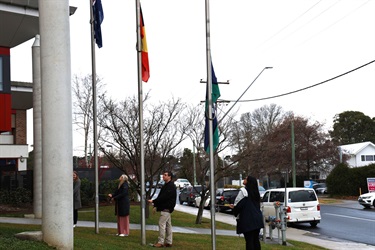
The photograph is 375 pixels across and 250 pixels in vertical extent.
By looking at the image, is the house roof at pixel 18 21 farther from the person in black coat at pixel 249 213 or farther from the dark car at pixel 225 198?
the dark car at pixel 225 198

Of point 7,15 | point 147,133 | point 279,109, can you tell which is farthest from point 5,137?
point 279,109

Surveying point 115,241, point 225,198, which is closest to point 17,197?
point 225,198

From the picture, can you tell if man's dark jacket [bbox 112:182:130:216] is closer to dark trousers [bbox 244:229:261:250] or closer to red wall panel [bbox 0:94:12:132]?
dark trousers [bbox 244:229:261:250]

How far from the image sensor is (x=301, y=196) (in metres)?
23.0

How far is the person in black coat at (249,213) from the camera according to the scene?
980cm

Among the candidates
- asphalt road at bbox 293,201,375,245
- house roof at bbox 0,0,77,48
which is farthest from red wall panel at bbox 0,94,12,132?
asphalt road at bbox 293,201,375,245

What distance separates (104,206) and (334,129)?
74207mm

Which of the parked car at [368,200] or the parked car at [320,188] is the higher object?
the parked car at [368,200]

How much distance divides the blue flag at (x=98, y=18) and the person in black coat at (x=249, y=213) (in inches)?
262

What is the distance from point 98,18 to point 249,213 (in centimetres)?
733

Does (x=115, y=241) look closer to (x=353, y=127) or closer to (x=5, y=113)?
(x=5, y=113)

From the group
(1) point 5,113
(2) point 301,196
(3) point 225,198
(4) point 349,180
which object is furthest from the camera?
(4) point 349,180

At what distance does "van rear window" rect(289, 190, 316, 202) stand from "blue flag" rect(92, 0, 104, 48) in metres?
11.9

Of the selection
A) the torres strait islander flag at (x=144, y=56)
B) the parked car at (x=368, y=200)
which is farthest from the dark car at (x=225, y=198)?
the torres strait islander flag at (x=144, y=56)
